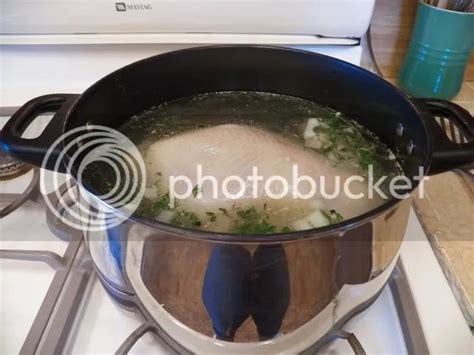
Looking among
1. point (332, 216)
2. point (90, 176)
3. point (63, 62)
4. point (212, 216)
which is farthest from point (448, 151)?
point (63, 62)

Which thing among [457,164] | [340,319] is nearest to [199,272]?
[340,319]

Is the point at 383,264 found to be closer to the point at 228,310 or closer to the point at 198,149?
the point at 228,310

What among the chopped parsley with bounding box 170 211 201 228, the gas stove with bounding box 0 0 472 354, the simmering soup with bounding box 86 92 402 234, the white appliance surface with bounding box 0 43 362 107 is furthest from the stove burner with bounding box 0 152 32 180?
the chopped parsley with bounding box 170 211 201 228

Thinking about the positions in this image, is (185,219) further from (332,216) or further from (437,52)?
(437,52)

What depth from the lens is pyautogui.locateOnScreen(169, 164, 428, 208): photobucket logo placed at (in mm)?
587

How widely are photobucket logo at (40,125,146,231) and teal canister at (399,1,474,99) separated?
1.77 feet

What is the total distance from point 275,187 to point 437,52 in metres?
0.47

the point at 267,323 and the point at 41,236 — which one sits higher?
the point at 267,323

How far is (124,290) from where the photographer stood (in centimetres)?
48

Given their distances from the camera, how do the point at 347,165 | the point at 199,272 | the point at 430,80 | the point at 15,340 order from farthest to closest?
1. the point at 430,80
2. the point at 347,165
3. the point at 15,340
4. the point at 199,272

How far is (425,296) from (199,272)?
1.02 ft

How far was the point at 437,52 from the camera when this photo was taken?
867 mm

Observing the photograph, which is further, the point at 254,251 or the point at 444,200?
the point at 444,200

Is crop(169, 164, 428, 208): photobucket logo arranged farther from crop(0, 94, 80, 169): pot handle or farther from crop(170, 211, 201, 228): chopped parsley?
crop(0, 94, 80, 169): pot handle
